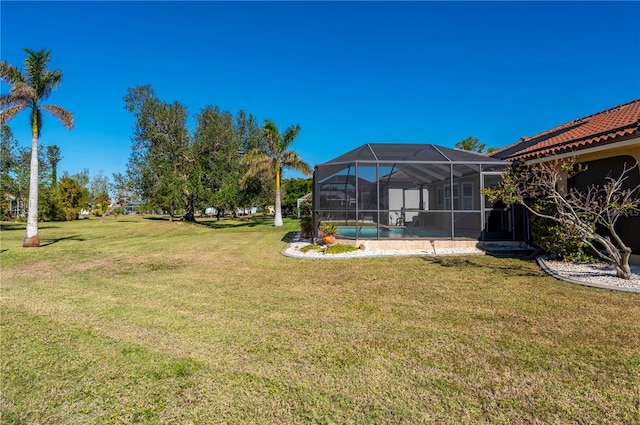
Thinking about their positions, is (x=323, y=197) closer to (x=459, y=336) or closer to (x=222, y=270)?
(x=222, y=270)

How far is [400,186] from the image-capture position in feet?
48.4

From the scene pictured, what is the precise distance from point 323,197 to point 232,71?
11.8m

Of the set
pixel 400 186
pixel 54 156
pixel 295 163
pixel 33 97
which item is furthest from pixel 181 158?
pixel 54 156

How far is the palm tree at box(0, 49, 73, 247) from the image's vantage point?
459 inches

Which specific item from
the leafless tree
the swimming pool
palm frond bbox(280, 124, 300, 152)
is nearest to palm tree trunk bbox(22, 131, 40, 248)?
the swimming pool

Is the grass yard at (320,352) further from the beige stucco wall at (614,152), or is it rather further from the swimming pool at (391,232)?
the swimming pool at (391,232)

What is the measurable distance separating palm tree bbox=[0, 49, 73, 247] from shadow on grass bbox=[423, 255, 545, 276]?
14.0 metres

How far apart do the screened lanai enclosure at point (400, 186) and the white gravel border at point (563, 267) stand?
0.79 meters

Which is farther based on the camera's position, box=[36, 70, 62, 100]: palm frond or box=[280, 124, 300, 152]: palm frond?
box=[280, 124, 300, 152]: palm frond

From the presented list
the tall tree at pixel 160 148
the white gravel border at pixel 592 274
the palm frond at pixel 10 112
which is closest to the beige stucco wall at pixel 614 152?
the white gravel border at pixel 592 274

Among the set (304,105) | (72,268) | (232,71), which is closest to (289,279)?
(72,268)

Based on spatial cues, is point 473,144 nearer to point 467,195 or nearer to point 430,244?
point 467,195

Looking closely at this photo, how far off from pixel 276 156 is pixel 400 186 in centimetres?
1016

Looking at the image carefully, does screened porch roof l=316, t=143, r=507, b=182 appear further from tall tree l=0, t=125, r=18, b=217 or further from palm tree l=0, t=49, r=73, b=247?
tall tree l=0, t=125, r=18, b=217
